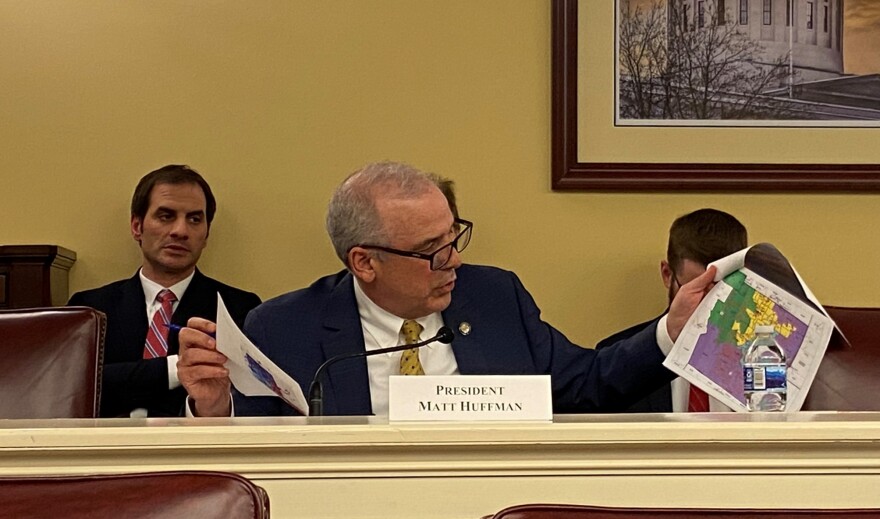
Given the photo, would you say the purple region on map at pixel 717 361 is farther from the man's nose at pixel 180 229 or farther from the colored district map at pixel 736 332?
the man's nose at pixel 180 229

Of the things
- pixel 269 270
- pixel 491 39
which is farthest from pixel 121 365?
pixel 491 39

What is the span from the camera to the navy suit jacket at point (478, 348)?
2215 mm

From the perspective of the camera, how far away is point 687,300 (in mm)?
2055

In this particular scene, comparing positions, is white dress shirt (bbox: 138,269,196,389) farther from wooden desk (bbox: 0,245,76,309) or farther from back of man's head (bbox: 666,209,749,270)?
back of man's head (bbox: 666,209,749,270)

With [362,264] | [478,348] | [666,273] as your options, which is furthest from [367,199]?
[666,273]

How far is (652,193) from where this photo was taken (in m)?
3.41

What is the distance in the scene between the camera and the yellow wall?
11.2 feet

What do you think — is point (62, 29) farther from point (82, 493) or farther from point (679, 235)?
point (82, 493)

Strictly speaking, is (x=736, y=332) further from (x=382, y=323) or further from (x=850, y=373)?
(x=382, y=323)

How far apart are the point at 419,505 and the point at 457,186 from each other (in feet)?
7.25

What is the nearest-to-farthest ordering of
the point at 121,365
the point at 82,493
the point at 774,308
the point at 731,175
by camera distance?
the point at 82,493 < the point at 774,308 < the point at 121,365 < the point at 731,175

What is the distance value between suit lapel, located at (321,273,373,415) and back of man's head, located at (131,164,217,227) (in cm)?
100

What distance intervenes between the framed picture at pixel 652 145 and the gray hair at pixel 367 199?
3.53 feet

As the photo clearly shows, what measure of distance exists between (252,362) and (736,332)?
2.61ft
